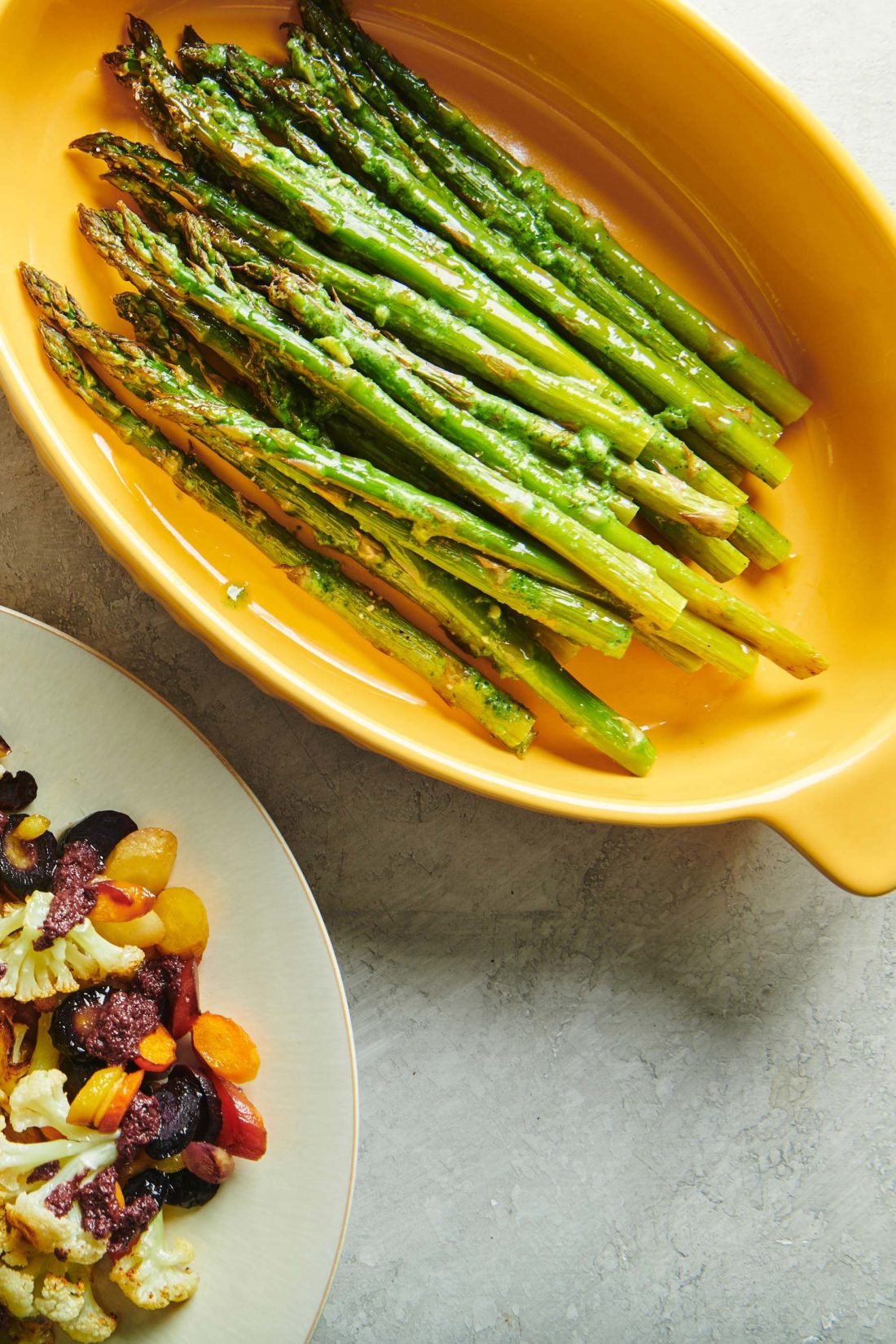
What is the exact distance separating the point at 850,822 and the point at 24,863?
2.19 m

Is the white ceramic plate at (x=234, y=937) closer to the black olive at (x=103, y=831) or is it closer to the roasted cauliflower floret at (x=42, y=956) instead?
the black olive at (x=103, y=831)

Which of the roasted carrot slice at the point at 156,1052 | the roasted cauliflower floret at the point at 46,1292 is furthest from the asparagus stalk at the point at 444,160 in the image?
the roasted cauliflower floret at the point at 46,1292

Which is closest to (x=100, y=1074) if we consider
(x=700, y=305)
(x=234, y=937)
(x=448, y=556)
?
(x=234, y=937)

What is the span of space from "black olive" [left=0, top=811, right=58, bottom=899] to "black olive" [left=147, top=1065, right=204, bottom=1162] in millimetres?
633

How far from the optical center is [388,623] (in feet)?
8.85

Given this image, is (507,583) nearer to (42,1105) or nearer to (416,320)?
(416,320)

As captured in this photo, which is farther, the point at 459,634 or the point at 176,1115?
the point at 459,634

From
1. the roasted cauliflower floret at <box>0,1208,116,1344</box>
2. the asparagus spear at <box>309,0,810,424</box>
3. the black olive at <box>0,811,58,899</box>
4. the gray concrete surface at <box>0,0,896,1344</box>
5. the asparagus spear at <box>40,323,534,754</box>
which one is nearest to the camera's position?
the roasted cauliflower floret at <box>0,1208,116,1344</box>

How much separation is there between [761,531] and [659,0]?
4.78ft

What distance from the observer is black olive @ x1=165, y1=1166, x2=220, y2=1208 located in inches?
102

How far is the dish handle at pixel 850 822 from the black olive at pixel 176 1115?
5.54 feet

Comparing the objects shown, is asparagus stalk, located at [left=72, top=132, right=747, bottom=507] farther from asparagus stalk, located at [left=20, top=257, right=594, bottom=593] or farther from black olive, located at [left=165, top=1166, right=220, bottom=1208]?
black olive, located at [left=165, top=1166, right=220, bottom=1208]

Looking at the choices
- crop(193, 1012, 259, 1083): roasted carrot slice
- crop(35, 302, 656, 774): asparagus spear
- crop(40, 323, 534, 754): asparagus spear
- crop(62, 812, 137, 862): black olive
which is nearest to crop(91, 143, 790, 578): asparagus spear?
crop(35, 302, 656, 774): asparagus spear

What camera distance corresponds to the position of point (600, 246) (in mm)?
2832
